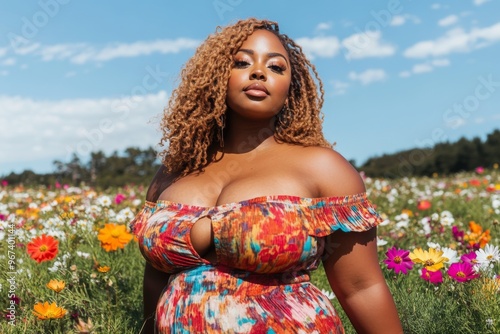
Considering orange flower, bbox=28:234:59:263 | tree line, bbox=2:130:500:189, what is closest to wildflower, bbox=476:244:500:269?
orange flower, bbox=28:234:59:263

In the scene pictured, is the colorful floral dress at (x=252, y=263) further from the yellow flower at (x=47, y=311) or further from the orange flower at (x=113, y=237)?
the orange flower at (x=113, y=237)

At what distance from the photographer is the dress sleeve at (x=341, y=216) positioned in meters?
2.24

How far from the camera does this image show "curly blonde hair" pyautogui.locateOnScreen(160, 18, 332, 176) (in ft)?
8.33

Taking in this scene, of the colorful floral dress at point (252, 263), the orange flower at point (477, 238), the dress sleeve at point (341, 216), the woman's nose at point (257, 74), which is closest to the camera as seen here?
the colorful floral dress at point (252, 263)

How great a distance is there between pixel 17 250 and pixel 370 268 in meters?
2.67

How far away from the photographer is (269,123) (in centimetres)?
256

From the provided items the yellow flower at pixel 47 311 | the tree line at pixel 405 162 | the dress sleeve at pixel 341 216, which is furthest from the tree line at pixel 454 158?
the dress sleeve at pixel 341 216

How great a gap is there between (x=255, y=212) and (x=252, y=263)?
166 millimetres

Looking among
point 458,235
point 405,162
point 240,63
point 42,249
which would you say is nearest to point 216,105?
point 240,63

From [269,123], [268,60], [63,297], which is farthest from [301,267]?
[63,297]

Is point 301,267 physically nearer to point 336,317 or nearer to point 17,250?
point 336,317

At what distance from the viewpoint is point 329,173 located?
232 cm

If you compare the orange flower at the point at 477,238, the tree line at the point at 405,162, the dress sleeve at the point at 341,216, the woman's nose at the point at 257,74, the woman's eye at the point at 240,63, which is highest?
the tree line at the point at 405,162

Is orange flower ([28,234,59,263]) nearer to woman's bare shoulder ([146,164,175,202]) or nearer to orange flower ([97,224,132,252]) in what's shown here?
orange flower ([97,224,132,252])
